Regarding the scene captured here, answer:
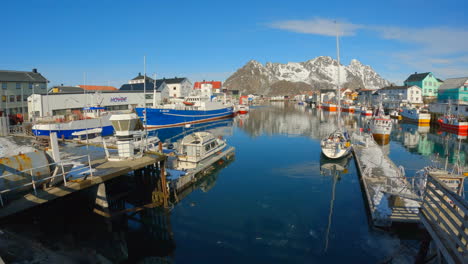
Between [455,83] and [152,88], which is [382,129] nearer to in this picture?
[455,83]

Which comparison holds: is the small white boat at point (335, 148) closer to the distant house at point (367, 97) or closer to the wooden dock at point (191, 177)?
the wooden dock at point (191, 177)

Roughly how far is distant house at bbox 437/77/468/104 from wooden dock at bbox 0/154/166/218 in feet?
283

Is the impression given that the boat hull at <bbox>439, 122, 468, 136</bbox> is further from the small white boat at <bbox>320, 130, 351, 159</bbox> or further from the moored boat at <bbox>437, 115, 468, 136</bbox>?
the small white boat at <bbox>320, 130, 351, 159</bbox>

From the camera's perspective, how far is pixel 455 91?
77938 millimetres

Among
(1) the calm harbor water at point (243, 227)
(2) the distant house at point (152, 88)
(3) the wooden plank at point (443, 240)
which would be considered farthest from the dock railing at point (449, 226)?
(2) the distant house at point (152, 88)

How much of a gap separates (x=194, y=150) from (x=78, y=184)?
1505 cm

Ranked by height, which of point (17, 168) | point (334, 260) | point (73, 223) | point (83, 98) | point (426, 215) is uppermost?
point (83, 98)

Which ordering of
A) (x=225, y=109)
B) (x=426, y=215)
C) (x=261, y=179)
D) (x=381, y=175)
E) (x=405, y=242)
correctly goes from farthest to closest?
(x=225, y=109), (x=261, y=179), (x=381, y=175), (x=405, y=242), (x=426, y=215)

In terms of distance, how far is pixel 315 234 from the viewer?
15883 millimetres

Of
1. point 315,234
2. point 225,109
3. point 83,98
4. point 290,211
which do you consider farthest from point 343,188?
point 225,109

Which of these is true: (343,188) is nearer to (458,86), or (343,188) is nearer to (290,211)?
(290,211)

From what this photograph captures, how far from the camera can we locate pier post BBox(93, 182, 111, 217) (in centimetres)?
1457

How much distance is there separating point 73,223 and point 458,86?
3893 inches

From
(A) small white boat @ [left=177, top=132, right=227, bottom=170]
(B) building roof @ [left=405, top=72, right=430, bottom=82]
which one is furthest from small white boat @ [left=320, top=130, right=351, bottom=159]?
(B) building roof @ [left=405, top=72, right=430, bottom=82]
